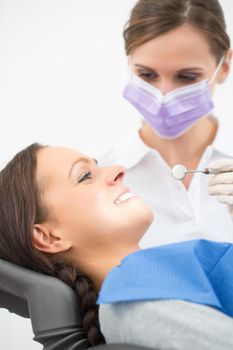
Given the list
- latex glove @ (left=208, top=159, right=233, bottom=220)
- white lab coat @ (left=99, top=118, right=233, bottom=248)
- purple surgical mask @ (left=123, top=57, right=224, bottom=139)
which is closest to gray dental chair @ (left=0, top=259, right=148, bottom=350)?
latex glove @ (left=208, top=159, right=233, bottom=220)

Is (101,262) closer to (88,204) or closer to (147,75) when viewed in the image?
(88,204)

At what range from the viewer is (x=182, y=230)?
1683mm

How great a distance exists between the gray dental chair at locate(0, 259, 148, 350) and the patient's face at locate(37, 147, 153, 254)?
0.15m

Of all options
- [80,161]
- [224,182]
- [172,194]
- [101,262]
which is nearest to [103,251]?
[101,262]

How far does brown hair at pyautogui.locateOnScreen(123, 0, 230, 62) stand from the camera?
1.54 metres

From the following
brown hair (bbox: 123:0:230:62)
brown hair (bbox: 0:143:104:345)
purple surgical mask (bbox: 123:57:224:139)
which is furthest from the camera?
purple surgical mask (bbox: 123:57:224:139)

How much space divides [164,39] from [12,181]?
0.64 metres

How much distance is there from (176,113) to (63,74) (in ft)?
2.30

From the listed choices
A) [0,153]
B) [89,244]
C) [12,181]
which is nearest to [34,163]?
[12,181]

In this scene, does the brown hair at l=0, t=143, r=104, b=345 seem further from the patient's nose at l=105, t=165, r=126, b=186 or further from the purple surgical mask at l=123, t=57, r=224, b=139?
the purple surgical mask at l=123, t=57, r=224, b=139

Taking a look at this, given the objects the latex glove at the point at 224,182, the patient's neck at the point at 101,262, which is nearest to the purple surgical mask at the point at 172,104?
the latex glove at the point at 224,182

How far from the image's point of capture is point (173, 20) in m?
1.54

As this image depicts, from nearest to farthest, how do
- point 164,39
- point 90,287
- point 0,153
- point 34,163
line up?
1. point 90,287
2. point 34,163
3. point 164,39
4. point 0,153

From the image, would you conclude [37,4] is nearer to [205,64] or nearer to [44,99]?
[44,99]
